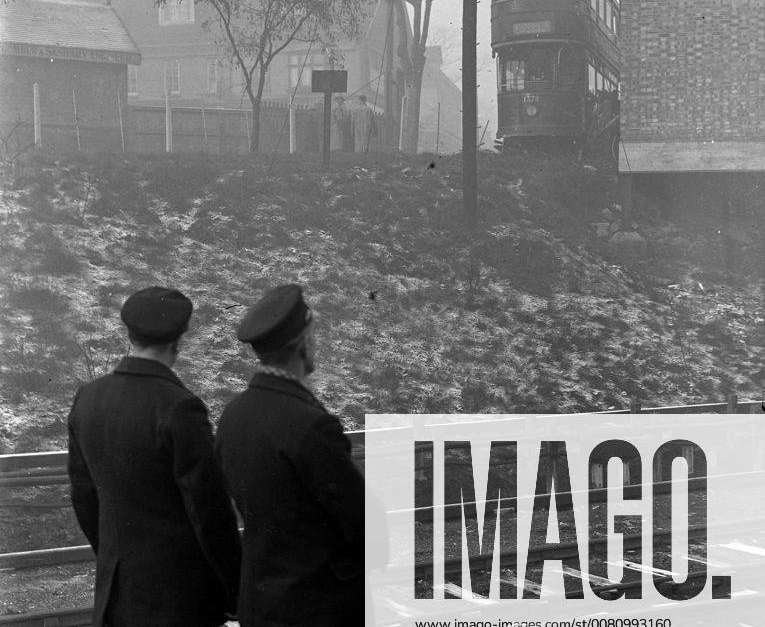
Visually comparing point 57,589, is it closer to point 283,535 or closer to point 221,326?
point 283,535

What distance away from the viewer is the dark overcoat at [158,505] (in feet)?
11.3

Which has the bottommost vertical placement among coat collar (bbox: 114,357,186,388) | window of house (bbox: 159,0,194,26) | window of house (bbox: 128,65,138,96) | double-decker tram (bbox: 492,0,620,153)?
coat collar (bbox: 114,357,186,388)

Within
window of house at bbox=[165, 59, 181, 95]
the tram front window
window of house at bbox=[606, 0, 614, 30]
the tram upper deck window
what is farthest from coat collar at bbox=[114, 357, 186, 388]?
window of house at bbox=[165, 59, 181, 95]

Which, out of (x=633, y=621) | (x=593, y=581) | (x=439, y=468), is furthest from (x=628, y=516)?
(x=633, y=621)

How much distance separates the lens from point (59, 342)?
14.9 meters

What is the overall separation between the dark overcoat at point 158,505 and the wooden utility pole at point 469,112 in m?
18.0

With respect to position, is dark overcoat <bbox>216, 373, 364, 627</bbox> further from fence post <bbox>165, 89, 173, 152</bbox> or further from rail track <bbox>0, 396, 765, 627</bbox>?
fence post <bbox>165, 89, 173, 152</bbox>

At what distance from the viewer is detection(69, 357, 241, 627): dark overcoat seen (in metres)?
3.43

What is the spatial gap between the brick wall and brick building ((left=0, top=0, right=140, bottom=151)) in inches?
492

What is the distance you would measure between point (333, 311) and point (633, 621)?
38.0ft

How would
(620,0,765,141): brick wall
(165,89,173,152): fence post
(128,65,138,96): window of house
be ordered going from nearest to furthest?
1. (620,0,765,141): brick wall
2. (165,89,173,152): fence post
3. (128,65,138,96): window of house

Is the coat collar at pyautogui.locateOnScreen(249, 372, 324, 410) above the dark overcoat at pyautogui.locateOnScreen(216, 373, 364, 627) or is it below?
above

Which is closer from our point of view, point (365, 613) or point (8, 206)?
point (365, 613)

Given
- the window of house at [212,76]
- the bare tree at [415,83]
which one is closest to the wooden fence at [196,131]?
the bare tree at [415,83]
